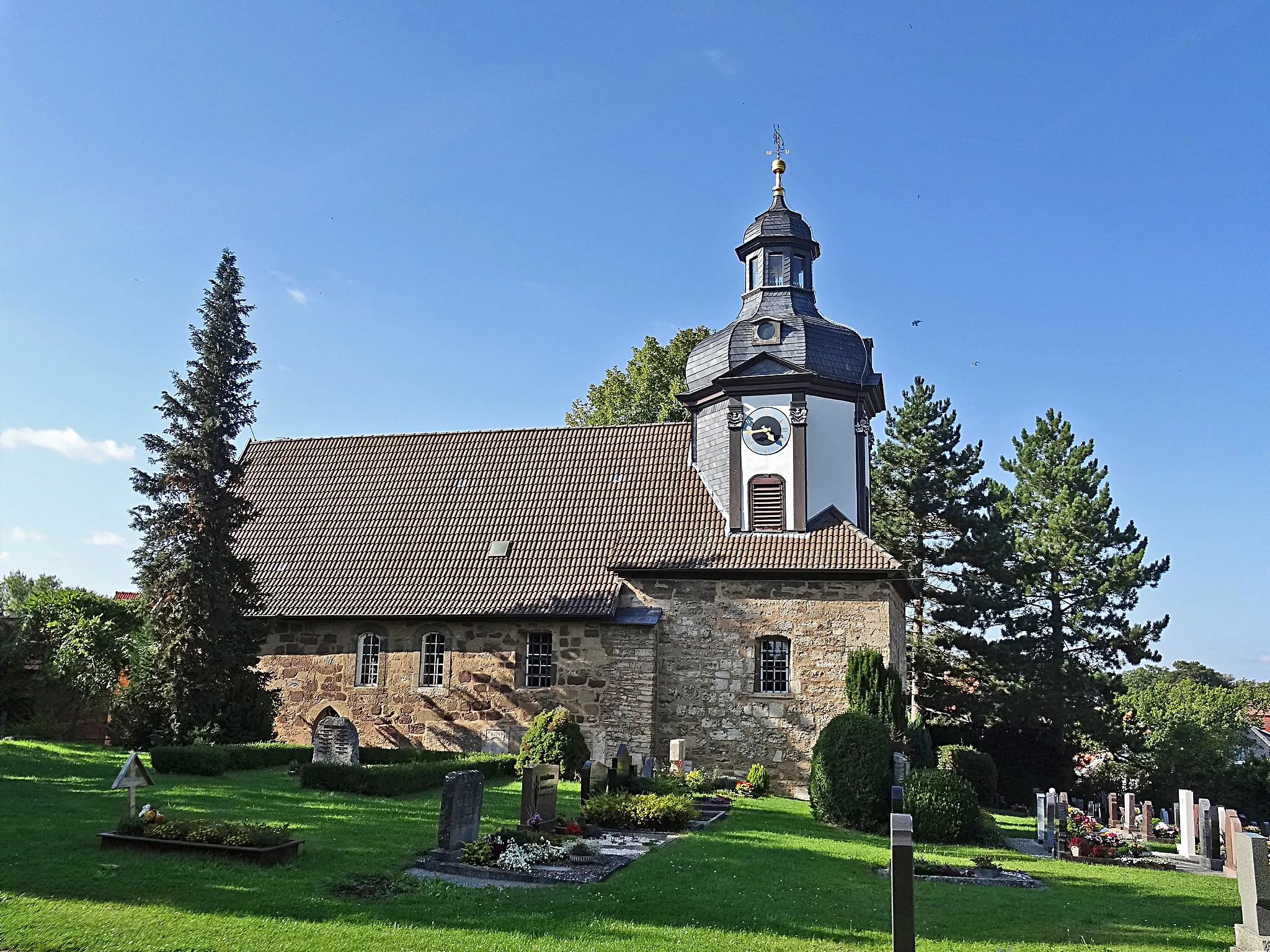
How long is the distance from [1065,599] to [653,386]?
15.3 meters

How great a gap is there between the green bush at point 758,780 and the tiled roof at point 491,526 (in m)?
4.16

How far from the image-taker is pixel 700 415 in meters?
25.1

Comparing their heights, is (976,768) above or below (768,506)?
below

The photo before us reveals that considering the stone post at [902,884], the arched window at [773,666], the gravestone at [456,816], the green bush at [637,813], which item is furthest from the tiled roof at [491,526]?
the stone post at [902,884]

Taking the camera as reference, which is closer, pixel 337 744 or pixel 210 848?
pixel 210 848

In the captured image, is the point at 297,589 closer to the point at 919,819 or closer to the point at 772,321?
the point at 772,321

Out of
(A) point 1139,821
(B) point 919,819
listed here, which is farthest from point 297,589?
(A) point 1139,821

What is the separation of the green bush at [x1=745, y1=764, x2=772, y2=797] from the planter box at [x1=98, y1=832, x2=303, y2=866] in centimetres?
1149

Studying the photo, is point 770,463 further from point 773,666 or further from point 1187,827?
point 1187,827

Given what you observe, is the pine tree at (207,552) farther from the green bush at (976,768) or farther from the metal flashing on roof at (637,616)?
the green bush at (976,768)

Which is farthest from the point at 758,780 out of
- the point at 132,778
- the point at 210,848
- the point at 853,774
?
the point at 132,778

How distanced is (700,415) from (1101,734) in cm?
1672

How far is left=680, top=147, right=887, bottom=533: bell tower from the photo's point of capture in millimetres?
23328

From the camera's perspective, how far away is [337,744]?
17.9 meters
